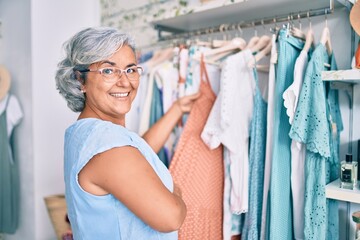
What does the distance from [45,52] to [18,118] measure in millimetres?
459

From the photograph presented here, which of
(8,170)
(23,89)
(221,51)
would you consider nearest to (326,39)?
(221,51)

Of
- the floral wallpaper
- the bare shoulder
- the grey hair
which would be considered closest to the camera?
the bare shoulder

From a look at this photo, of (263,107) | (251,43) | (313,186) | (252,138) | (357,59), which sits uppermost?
(251,43)

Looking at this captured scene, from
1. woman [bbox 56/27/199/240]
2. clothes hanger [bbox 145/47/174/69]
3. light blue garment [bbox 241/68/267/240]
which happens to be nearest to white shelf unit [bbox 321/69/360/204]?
light blue garment [bbox 241/68/267/240]

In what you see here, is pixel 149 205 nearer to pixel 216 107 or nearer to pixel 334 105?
pixel 216 107

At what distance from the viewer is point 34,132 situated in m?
2.06

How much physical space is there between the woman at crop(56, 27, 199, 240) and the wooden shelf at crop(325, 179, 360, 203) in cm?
47

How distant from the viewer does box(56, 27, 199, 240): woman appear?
0.79 m

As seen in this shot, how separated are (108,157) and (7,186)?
164 cm

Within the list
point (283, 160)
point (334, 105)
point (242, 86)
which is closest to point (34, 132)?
point (242, 86)

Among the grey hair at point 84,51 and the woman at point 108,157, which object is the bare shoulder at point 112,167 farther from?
the grey hair at point 84,51

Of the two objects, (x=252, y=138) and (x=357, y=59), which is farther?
(x=252, y=138)

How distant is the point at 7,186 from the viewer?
6.91 ft

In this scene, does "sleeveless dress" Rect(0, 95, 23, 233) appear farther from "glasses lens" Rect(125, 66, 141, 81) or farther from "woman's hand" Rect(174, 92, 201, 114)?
"glasses lens" Rect(125, 66, 141, 81)
